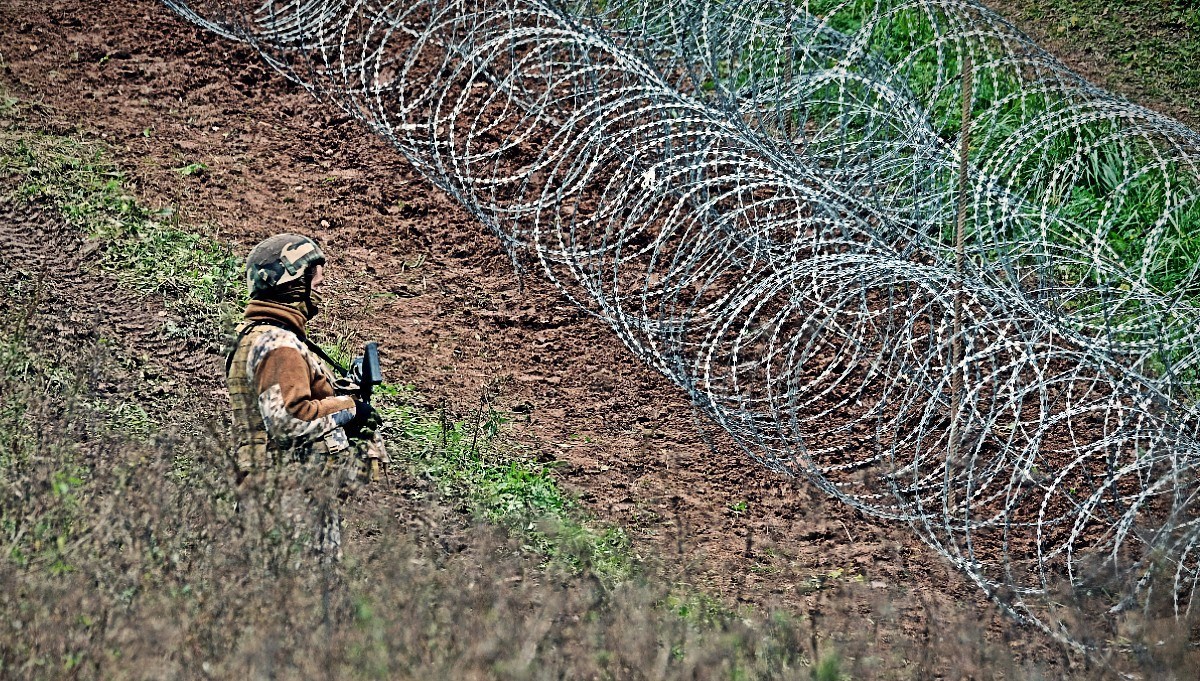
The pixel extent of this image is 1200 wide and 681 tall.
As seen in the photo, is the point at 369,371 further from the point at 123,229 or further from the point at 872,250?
the point at 123,229

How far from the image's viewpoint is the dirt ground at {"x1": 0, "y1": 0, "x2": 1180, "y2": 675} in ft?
18.3

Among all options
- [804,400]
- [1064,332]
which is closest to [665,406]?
[804,400]

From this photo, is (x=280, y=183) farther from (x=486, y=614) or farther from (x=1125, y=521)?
(x=1125, y=521)

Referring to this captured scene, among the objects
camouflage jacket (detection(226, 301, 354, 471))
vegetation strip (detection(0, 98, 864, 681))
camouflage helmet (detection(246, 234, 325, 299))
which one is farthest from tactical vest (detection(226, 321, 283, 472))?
vegetation strip (detection(0, 98, 864, 681))

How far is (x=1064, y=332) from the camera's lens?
464 cm

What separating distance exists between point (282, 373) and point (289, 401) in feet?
0.33

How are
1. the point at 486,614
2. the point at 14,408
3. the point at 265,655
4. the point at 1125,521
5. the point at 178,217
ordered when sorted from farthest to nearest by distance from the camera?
1. the point at 178,217
2. the point at 14,408
3. the point at 1125,521
4. the point at 486,614
5. the point at 265,655

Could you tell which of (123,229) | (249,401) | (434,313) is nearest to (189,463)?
(249,401)

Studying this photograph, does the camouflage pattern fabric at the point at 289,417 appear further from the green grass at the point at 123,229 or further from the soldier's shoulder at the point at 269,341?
the green grass at the point at 123,229

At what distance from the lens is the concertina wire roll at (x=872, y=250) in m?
5.12

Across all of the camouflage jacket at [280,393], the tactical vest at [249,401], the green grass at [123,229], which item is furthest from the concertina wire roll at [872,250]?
the tactical vest at [249,401]

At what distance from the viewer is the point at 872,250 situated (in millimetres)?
6336

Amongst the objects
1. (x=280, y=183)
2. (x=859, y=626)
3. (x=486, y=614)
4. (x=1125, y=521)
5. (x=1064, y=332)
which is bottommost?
(x=280, y=183)

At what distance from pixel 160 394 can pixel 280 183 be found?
7.33 feet
